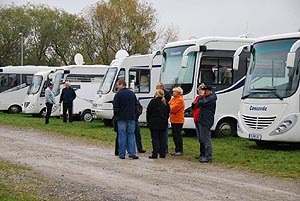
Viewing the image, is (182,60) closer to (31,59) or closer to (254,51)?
(254,51)

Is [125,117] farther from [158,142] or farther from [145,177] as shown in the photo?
[145,177]

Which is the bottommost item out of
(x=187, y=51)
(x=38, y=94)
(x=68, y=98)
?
(x=68, y=98)

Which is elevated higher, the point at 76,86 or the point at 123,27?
the point at 123,27

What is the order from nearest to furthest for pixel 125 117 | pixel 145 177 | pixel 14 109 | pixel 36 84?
pixel 145 177, pixel 125 117, pixel 36 84, pixel 14 109

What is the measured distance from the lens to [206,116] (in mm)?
12641

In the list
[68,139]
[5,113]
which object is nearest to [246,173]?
[68,139]

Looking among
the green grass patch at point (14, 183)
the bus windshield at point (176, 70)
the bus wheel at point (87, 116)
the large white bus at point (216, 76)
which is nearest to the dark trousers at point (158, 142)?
the green grass patch at point (14, 183)

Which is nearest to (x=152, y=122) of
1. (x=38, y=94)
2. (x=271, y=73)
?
(x=271, y=73)

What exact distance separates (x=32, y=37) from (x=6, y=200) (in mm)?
46948

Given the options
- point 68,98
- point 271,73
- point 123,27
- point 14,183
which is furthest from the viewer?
point 123,27

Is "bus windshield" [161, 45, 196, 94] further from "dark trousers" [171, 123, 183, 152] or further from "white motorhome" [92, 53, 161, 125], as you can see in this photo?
"dark trousers" [171, 123, 183, 152]

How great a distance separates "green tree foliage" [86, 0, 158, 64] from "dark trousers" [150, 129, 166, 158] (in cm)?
3254

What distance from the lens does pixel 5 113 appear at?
33062mm

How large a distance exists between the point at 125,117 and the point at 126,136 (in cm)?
51
